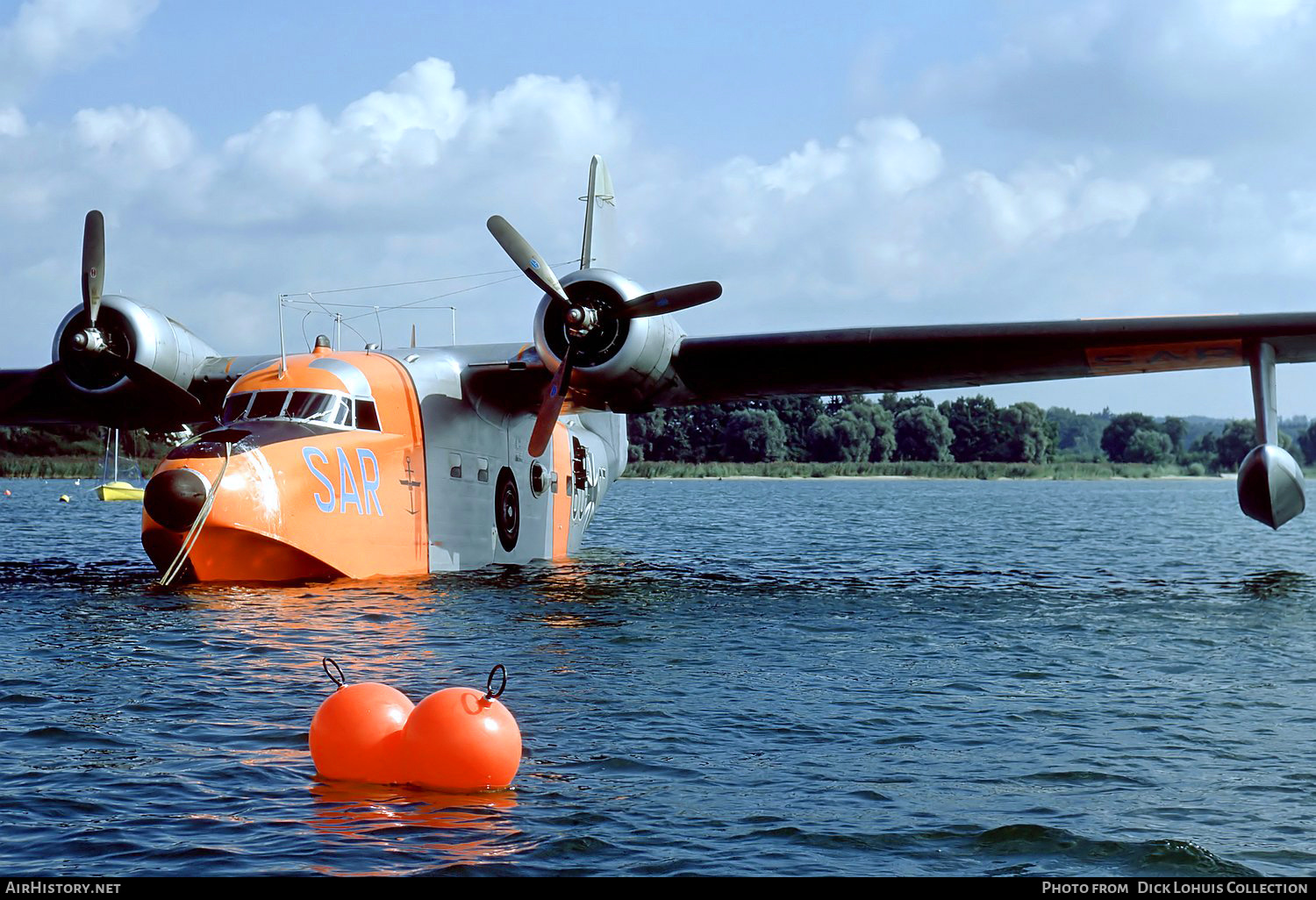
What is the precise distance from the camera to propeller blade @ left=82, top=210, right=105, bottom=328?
61.0 feet

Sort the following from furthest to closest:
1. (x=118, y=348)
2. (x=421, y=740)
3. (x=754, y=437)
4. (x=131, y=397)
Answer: (x=754, y=437) → (x=131, y=397) → (x=118, y=348) → (x=421, y=740)

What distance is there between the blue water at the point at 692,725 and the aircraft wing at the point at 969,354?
316cm

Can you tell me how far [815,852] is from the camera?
6.40m

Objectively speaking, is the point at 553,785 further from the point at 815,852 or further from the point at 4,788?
the point at 4,788

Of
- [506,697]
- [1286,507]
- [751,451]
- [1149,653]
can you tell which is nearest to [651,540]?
[1286,507]

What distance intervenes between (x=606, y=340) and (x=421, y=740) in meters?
10.7

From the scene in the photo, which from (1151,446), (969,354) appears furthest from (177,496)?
(1151,446)

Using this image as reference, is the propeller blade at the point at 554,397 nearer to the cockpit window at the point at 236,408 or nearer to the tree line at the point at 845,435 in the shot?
the cockpit window at the point at 236,408

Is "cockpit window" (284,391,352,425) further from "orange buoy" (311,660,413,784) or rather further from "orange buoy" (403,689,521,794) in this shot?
"orange buoy" (403,689,521,794)

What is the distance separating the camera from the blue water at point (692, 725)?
6.40 m

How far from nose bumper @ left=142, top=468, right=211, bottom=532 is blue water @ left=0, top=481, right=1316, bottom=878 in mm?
1039

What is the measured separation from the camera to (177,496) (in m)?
14.6

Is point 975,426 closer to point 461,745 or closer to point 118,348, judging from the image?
point 118,348

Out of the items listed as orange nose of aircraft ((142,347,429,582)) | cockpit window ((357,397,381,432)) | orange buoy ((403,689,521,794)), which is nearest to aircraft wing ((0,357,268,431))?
orange nose of aircraft ((142,347,429,582))
